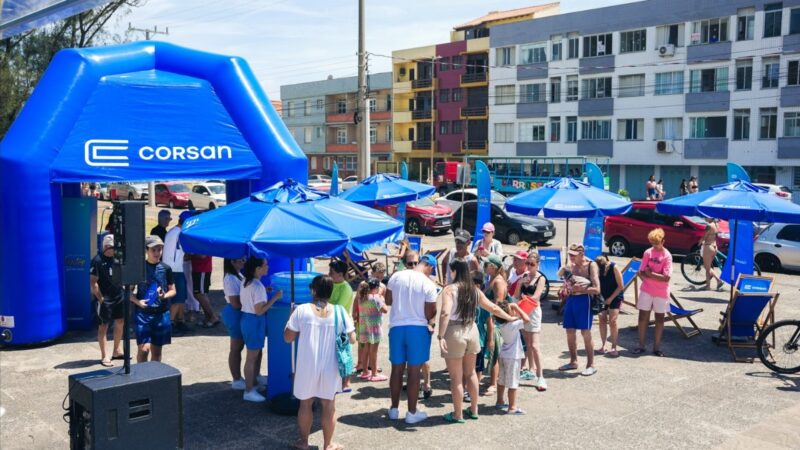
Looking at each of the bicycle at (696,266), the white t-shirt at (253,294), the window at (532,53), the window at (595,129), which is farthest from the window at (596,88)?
the white t-shirt at (253,294)

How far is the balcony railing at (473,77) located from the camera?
62.9m

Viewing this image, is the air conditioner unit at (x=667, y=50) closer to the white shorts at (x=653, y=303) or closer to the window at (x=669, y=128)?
the window at (x=669, y=128)

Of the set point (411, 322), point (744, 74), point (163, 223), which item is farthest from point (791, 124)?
point (411, 322)

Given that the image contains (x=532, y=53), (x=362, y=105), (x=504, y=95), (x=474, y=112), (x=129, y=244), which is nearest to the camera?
(x=129, y=244)

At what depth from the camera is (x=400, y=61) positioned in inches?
2746

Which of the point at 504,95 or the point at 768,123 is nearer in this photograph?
the point at 768,123

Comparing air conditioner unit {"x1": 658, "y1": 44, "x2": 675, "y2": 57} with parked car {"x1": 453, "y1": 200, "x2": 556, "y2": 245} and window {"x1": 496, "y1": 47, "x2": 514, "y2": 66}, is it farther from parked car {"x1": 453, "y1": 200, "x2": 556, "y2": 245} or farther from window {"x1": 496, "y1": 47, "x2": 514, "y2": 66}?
parked car {"x1": 453, "y1": 200, "x2": 556, "y2": 245}

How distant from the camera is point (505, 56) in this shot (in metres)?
61.0

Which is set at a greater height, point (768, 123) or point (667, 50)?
point (667, 50)

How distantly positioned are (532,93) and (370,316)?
52.2m

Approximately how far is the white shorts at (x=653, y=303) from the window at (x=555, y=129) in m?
47.7

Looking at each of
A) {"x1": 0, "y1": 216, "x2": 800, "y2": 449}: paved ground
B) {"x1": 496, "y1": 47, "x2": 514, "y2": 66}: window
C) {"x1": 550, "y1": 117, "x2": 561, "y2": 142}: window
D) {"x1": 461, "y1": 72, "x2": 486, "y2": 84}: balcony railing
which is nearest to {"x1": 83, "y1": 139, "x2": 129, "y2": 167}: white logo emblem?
{"x1": 0, "y1": 216, "x2": 800, "y2": 449}: paved ground

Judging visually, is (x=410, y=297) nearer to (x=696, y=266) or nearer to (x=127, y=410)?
(x=127, y=410)

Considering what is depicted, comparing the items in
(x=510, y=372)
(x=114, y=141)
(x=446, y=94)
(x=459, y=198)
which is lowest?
(x=510, y=372)
